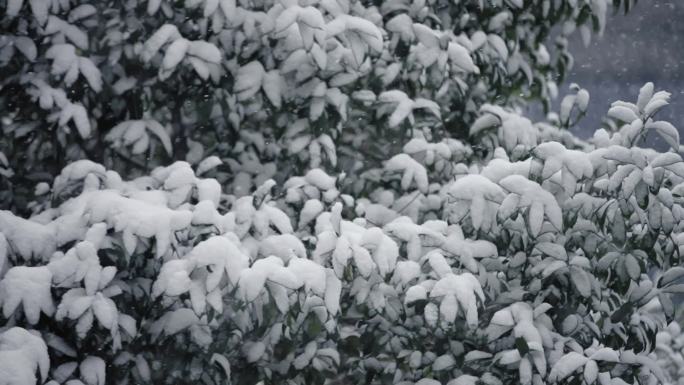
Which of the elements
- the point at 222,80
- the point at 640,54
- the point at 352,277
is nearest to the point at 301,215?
the point at 352,277

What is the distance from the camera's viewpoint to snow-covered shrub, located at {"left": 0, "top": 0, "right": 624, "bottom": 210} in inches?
101

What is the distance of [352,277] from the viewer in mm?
2129

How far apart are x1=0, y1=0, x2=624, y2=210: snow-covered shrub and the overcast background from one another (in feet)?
21.3

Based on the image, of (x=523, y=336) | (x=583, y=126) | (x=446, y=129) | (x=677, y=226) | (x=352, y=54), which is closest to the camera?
(x=523, y=336)

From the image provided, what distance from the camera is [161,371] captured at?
2320 mm

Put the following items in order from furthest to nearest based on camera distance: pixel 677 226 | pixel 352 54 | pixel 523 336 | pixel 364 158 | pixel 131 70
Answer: pixel 364 158 < pixel 131 70 < pixel 352 54 < pixel 677 226 < pixel 523 336

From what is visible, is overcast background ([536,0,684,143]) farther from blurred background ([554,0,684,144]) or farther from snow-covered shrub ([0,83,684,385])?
snow-covered shrub ([0,83,684,385])

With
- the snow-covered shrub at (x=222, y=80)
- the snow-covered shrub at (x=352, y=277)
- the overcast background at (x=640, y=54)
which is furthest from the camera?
the overcast background at (x=640, y=54)

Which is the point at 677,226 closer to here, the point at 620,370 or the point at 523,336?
the point at 620,370

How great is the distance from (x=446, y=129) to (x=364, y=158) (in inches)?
21.1

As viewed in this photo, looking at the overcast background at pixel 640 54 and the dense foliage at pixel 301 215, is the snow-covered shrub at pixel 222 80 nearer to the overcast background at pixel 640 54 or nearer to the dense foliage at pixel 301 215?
the dense foliage at pixel 301 215

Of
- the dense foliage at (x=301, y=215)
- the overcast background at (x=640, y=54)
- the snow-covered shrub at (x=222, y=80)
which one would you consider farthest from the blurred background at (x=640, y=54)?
the dense foliage at (x=301, y=215)

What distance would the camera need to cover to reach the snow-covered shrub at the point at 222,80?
8.39 ft

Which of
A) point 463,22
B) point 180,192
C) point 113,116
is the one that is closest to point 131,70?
point 113,116
